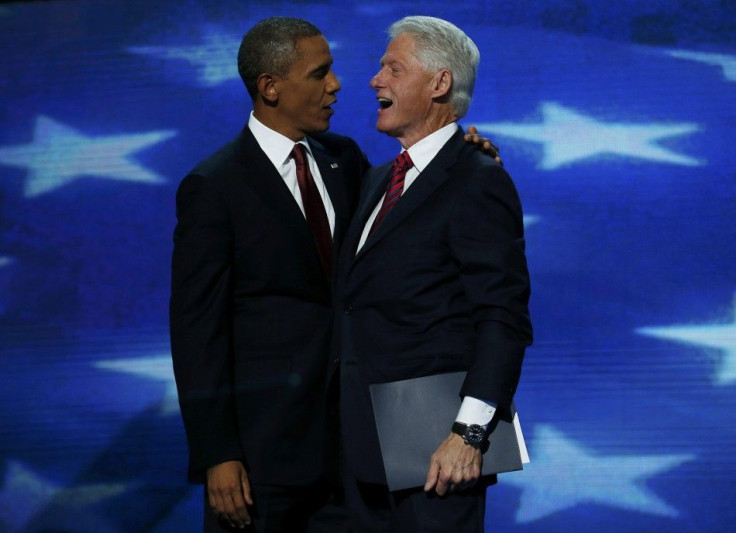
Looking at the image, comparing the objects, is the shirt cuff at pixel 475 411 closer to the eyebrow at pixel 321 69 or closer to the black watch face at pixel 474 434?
the black watch face at pixel 474 434

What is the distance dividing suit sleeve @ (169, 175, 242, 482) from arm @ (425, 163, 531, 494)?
1.36 feet

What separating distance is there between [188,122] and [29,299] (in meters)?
0.66

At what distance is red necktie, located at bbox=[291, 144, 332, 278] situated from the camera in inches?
85.8

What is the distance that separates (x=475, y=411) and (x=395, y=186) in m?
0.44

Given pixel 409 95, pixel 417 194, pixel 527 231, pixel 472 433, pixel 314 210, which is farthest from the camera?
pixel 527 231

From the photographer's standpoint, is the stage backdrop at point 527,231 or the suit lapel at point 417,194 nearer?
the suit lapel at point 417,194

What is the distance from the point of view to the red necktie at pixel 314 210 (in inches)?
85.8

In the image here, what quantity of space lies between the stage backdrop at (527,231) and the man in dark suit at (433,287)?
3.12ft

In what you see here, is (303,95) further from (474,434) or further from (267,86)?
(474,434)

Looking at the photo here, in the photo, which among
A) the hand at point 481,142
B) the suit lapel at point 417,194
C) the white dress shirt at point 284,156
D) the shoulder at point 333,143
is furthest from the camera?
the shoulder at point 333,143

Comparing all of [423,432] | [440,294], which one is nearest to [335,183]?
[440,294]

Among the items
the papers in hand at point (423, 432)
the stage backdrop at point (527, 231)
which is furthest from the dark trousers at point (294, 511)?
the stage backdrop at point (527, 231)

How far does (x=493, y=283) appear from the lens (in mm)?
1891

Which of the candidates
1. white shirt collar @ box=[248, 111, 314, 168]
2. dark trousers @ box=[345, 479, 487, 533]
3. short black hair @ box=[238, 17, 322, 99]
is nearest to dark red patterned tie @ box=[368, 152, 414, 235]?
white shirt collar @ box=[248, 111, 314, 168]
